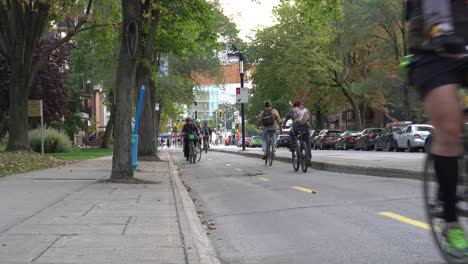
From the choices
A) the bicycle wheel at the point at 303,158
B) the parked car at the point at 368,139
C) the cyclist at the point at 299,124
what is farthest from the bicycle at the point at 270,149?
the parked car at the point at 368,139

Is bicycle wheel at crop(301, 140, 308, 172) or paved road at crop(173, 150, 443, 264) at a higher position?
bicycle wheel at crop(301, 140, 308, 172)

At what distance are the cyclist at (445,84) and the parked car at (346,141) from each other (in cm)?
3403

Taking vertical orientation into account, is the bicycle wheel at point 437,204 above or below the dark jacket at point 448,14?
below

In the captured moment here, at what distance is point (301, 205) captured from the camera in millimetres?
7707

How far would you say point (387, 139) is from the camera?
30375 millimetres

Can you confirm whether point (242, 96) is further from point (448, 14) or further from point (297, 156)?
point (448, 14)

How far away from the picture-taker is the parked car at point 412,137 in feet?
87.3

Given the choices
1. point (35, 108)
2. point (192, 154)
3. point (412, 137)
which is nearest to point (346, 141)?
point (412, 137)

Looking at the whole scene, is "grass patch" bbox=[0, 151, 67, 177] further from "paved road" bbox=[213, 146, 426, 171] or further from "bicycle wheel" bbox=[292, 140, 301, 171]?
"paved road" bbox=[213, 146, 426, 171]

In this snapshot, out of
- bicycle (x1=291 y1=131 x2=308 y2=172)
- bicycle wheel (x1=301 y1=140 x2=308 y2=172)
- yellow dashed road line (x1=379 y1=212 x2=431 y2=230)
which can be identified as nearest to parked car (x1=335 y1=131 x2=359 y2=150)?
bicycle (x1=291 y1=131 x2=308 y2=172)

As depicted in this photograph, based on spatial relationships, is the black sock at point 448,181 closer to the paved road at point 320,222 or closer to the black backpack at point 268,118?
the paved road at point 320,222

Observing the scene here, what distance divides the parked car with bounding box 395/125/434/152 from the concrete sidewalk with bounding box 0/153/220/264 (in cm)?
1974

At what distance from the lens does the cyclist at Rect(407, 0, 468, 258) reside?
2994 millimetres

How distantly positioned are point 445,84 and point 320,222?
3551 millimetres
